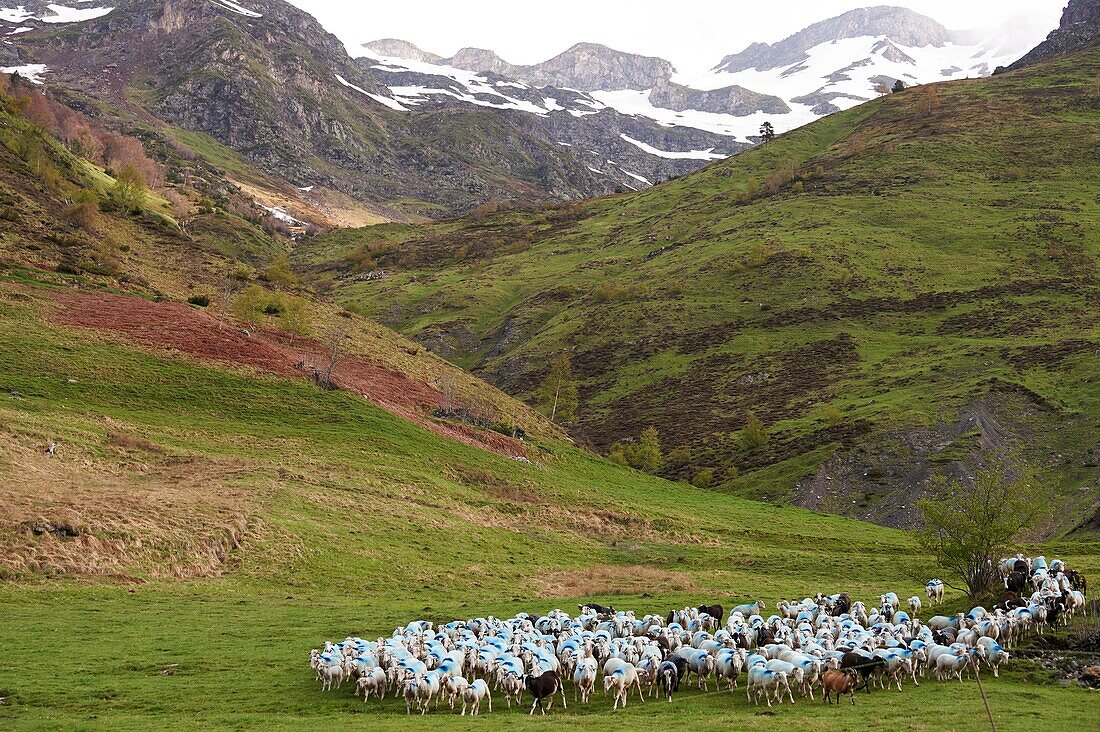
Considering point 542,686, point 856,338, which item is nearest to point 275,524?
point 542,686

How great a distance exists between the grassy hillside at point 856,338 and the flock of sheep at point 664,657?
47334 millimetres

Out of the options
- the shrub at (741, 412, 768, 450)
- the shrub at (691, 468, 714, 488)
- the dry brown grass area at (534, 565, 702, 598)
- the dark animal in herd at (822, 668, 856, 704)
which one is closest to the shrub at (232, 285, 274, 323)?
the dry brown grass area at (534, 565, 702, 598)

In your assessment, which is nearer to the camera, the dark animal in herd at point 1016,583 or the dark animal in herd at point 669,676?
the dark animal in herd at point 669,676

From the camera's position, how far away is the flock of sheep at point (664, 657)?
23.5m

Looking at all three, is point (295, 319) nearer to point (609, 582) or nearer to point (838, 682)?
point (609, 582)

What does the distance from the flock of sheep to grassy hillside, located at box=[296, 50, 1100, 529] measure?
47.3 metres

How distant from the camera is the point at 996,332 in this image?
123500mm

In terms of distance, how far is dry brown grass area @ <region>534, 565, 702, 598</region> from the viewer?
4350 centimetres

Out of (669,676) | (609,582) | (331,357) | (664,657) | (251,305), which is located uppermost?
(251,305)

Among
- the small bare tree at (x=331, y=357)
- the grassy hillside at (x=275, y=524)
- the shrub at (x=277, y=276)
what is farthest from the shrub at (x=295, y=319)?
the shrub at (x=277, y=276)

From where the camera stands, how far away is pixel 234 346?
74.4 metres

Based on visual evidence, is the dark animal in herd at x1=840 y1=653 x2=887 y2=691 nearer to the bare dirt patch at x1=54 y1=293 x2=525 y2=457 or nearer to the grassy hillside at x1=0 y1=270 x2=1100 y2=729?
the grassy hillside at x1=0 y1=270 x2=1100 y2=729

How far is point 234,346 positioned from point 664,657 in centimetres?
5936

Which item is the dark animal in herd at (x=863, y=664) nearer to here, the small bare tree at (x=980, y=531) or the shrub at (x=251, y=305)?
the small bare tree at (x=980, y=531)
